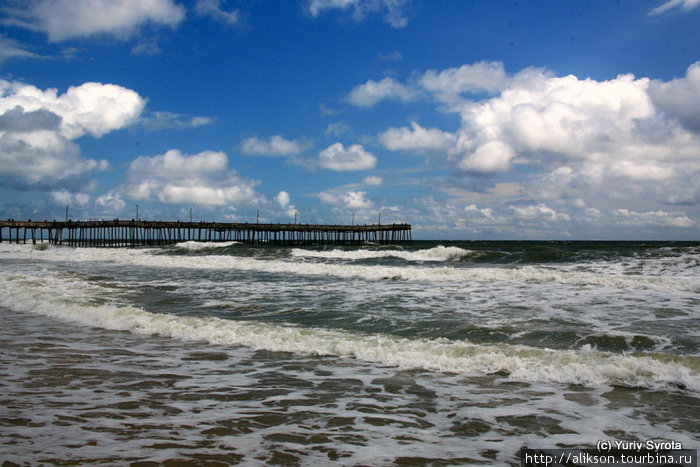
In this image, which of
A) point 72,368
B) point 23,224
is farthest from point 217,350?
point 23,224

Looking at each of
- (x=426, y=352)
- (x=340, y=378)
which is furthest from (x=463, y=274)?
(x=340, y=378)

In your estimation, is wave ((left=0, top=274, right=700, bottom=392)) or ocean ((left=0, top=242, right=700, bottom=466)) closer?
ocean ((left=0, top=242, right=700, bottom=466))

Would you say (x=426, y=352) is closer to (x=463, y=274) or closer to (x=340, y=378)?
(x=340, y=378)

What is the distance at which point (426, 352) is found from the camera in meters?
6.68

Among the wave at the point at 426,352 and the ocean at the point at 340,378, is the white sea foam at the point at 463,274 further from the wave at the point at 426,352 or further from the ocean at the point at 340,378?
the wave at the point at 426,352

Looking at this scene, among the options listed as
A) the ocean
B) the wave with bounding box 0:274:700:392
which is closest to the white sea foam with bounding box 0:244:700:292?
the ocean

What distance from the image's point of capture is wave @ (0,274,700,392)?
564 cm

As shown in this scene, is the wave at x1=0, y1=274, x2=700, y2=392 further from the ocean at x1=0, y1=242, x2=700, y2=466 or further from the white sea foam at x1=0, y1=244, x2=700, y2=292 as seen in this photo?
the white sea foam at x1=0, y1=244, x2=700, y2=292

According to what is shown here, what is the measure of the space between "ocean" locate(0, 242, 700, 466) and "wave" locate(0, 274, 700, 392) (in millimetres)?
32

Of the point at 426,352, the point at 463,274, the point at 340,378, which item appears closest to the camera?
the point at 340,378

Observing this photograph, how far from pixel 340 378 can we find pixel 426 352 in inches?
63.1

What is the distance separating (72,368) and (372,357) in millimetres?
4045

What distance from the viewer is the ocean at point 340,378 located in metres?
3.64

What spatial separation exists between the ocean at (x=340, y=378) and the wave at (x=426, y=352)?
0.03 metres
